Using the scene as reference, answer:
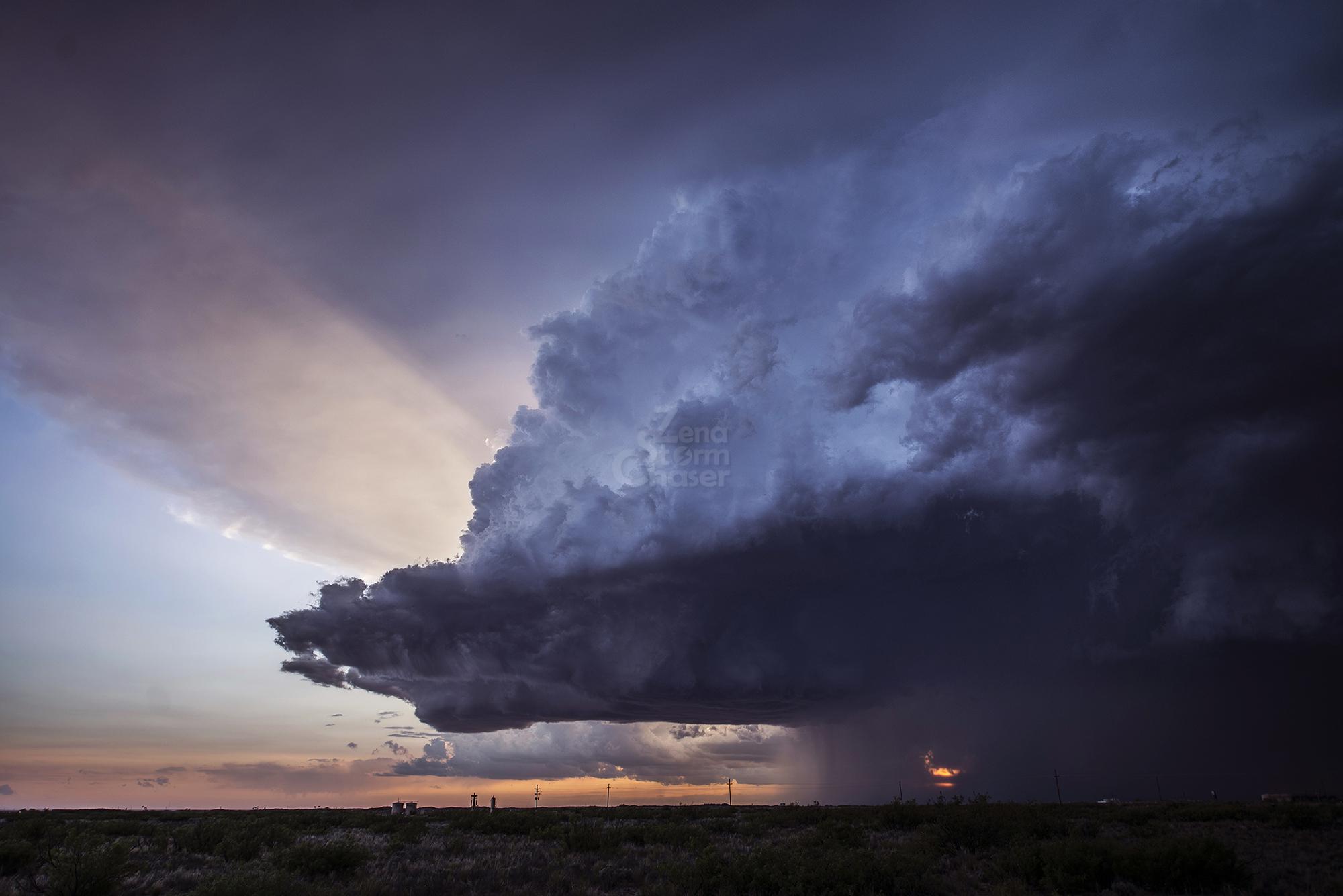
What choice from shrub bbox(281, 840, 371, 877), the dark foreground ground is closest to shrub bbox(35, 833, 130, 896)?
the dark foreground ground

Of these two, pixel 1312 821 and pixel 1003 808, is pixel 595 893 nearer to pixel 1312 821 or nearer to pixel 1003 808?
pixel 1003 808

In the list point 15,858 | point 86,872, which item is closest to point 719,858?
point 86,872

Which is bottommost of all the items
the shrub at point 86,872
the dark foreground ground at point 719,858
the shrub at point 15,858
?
the dark foreground ground at point 719,858

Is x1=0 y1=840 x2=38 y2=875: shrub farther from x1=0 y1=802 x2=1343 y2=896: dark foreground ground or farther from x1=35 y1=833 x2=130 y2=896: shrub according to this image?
x1=35 y1=833 x2=130 y2=896: shrub

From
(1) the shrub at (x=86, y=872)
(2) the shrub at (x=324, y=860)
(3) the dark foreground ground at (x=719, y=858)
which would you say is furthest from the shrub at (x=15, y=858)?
(2) the shrub at (x=324, y=860)

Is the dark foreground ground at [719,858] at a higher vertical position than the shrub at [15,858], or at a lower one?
lower

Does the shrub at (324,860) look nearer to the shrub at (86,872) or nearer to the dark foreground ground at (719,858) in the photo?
the dark foreground ground at (719,858)

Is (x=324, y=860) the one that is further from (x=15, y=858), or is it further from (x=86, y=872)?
(x=15, y=858)

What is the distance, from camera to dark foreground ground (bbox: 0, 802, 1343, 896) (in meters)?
21.2

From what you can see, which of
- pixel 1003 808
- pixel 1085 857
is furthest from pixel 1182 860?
pixel 1003 808

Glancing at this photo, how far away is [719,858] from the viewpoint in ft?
79.4

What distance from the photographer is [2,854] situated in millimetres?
24688

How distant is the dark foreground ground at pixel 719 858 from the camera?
69.5 ft

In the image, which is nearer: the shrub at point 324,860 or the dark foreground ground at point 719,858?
the dark foreground ground at point 719,858
